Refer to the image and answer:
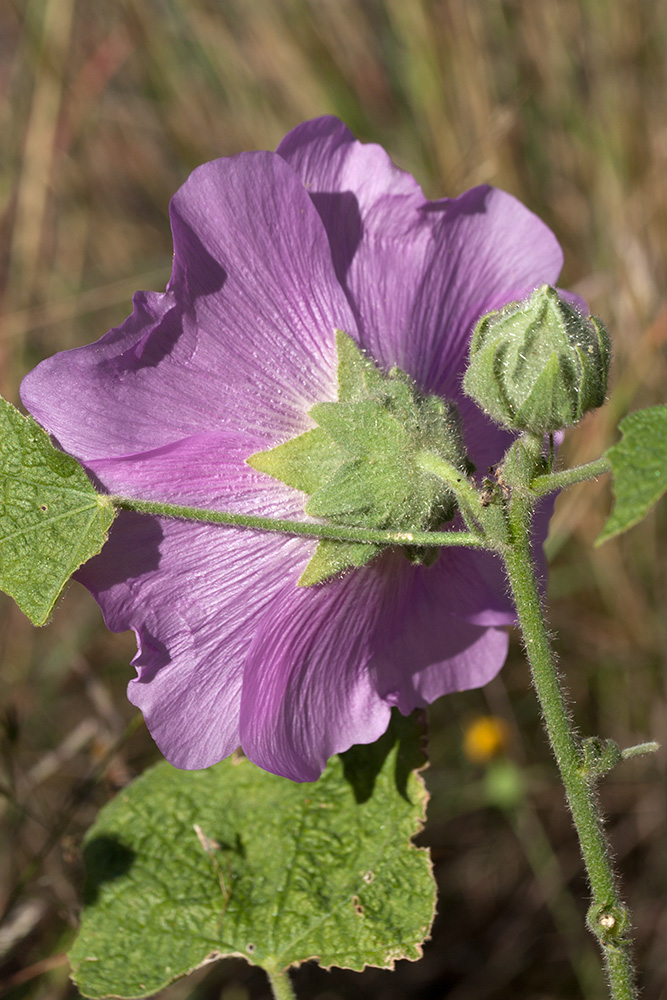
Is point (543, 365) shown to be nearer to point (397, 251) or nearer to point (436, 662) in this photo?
point (397, 251)

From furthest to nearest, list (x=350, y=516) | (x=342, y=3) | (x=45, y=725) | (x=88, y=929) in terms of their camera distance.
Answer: (x=342, y=3), (x=45, y=725), (x=88, y=929), (x=350, y=516)

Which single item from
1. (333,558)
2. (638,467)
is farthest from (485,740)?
(638,467)

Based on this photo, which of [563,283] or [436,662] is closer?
[436,662]

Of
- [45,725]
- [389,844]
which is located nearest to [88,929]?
[389,844]

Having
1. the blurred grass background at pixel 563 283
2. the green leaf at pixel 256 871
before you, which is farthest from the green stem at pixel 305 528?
the blurred grass background at pixel 563 283

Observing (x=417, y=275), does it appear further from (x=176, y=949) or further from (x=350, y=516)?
(x=176, y=949)
